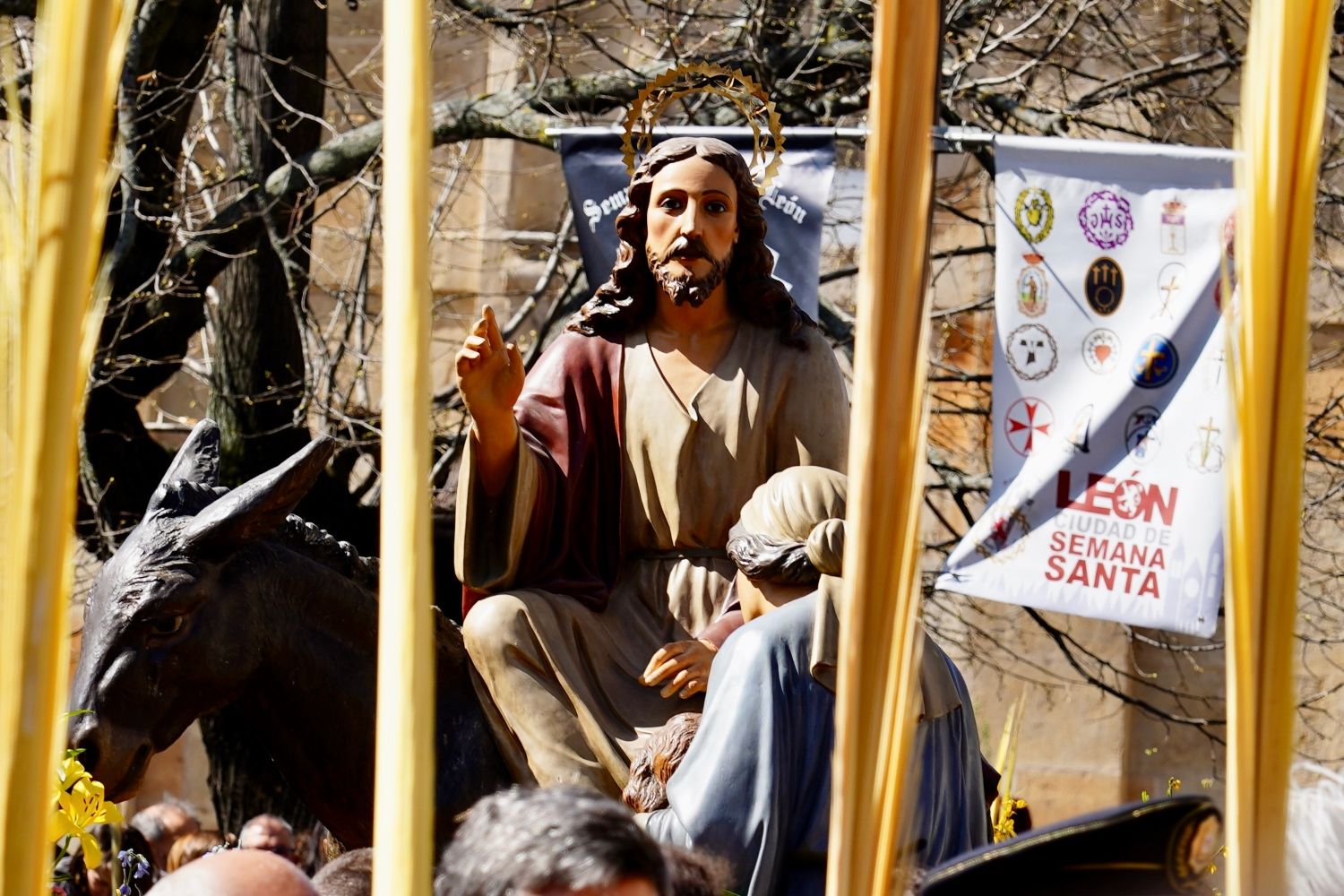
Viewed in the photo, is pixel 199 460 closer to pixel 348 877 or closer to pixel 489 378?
pixel 489 378

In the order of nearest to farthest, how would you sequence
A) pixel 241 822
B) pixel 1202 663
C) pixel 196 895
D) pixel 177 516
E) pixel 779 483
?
pixel 196 895 → pixel 779 483 → pixel 177 516 → pixel 241 822 → pixel 1202 663

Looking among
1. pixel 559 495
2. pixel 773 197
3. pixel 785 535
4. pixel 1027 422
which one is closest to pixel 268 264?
pixel 773 197

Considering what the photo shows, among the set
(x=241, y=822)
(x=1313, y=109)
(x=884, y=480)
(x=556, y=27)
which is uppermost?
(x=556, y=27)

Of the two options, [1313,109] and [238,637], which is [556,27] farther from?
[1313,109]

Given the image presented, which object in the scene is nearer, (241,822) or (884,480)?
(884,480)

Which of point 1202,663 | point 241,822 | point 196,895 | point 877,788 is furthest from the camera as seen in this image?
point 1202,663

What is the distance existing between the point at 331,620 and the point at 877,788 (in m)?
3.36

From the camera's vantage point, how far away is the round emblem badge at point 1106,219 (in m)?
7.72

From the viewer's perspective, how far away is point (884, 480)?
108 centimetres

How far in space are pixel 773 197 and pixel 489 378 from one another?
151 inches

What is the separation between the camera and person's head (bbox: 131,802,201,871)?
6.19m

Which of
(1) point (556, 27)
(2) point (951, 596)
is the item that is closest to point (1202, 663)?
(2) point (951, 596)

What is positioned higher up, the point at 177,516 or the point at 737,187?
the point at 737,187

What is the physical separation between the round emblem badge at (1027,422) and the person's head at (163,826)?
3.21 meters
